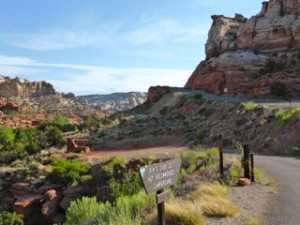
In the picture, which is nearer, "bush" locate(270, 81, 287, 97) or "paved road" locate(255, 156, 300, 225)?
"paved road" locate(255, 156, 300, 225)

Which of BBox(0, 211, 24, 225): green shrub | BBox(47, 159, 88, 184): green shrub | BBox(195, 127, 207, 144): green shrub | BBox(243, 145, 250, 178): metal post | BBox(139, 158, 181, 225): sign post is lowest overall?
BBox(0, 211, 24, 225): green shrub

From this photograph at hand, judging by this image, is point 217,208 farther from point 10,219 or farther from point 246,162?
point 10,219

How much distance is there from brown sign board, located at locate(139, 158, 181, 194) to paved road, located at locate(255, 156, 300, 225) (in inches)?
128

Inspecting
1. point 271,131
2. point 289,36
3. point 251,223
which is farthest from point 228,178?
point 289,36

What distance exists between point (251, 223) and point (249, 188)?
13.9 feet

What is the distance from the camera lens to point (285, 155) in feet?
79.9

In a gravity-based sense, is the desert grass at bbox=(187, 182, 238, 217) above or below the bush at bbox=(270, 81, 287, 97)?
below

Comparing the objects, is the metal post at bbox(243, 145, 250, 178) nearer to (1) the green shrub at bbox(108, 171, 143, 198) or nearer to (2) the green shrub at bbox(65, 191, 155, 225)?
(2) the green shrub at bbox(65, 191, 155, 225)

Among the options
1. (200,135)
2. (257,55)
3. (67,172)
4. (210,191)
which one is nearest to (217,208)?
(210,191)

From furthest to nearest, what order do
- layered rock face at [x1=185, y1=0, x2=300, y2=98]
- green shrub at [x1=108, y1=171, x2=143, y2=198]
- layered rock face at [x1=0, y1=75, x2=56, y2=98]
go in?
1. layered rock face at [x1=0, y1=75, x2=56, y2=98]
2. layered rock face at [x1=185, y1=0, x2=300, y2=98]
3. green shrub at [x1=108, y1=171, x2=143, y2=198]

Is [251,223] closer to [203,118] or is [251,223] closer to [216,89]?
[203,118]

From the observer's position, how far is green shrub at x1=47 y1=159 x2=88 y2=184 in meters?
25.7

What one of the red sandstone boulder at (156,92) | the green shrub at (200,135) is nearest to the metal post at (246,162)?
the green shrub at (200,135)

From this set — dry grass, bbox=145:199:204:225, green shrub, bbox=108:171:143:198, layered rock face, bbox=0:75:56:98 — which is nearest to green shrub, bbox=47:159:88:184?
green shrub, bbox=108:171:143:198
